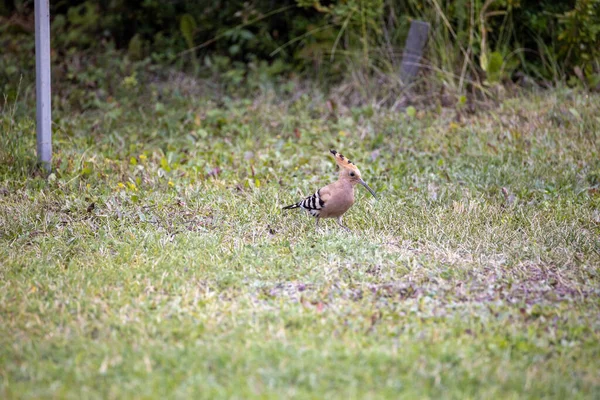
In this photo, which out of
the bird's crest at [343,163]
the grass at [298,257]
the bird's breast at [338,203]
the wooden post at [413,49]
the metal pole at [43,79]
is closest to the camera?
the grass at [298,257]

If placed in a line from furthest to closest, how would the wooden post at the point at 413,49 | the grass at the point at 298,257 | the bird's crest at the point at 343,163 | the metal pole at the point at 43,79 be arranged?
the wooden post at the point at 413,49 < the metal pole at the point at 43,79 < the bird's crest at the point at 343,163 < the grass at the point at 298,257

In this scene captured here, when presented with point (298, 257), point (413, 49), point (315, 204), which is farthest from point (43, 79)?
point (413, 49)

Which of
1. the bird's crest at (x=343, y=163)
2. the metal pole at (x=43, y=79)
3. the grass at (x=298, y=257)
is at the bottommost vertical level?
the grass at (x=298, y=257)

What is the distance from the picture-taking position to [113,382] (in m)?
3.24

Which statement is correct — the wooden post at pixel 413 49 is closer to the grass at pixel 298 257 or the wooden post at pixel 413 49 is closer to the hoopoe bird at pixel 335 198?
the grass at pixel 298 257

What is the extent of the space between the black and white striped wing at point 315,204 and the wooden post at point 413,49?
12.2ft

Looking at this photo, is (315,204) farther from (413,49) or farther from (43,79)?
(413,49)

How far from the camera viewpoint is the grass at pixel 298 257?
133 inches

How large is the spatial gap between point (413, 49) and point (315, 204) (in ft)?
13.2

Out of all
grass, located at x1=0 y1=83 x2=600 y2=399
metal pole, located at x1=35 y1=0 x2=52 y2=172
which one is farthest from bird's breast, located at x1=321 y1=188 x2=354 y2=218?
metal pole, located at x1=35 y1=0 x2=52 y2=172

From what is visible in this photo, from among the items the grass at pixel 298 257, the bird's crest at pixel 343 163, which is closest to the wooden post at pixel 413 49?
the grass at pixel 298 257

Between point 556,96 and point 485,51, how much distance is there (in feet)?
3.29

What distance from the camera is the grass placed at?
11.1 feet

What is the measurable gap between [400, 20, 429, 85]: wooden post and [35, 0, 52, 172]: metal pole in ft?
13.9
